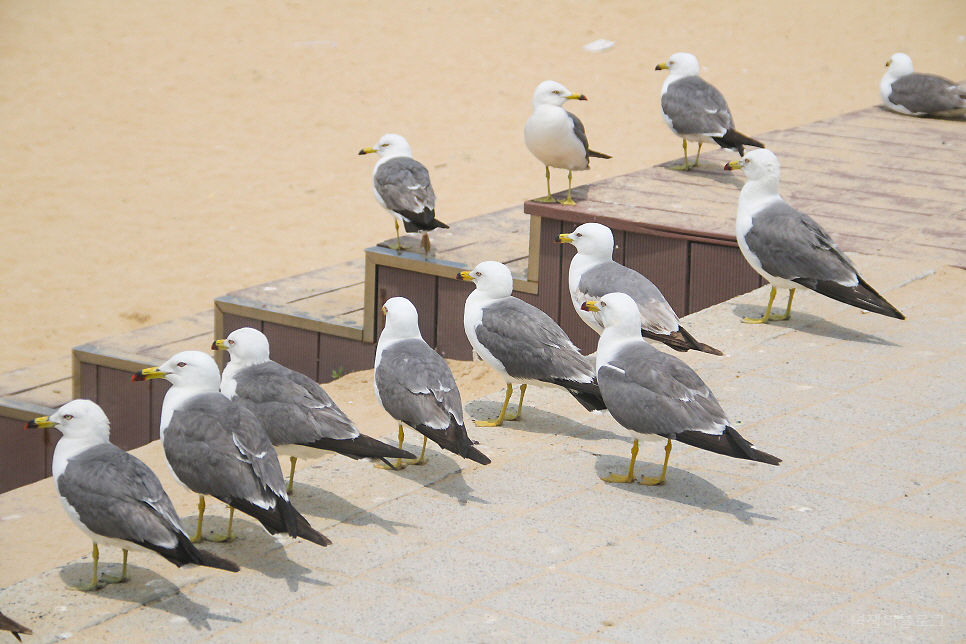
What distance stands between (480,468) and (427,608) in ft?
4.75

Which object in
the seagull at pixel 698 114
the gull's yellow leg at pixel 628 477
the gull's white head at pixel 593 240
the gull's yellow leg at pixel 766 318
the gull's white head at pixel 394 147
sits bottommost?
the gull's yellow leg at pixel 628 477

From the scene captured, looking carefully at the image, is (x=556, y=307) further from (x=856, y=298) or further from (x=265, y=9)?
(x=265, y=9)

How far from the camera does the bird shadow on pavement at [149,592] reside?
15.3 ft

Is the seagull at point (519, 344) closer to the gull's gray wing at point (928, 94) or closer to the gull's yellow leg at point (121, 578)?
the gull's yellow leg at point (121, 578)

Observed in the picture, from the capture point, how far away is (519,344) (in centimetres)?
639

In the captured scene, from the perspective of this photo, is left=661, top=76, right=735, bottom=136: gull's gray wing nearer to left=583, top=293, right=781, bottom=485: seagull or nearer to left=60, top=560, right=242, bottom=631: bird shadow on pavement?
left=583, top=293, right=781, bottom=485: seagull

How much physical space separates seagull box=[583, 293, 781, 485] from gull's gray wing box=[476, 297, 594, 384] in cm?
38

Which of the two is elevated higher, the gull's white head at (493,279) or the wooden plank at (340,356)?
the gull's white head at (493,279)

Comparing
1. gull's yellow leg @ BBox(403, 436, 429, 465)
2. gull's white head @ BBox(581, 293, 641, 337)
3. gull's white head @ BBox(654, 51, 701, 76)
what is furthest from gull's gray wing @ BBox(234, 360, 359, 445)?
→ gull's white head @ BBox(654, 51, 701, 76)

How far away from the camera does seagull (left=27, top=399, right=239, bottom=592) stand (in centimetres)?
463

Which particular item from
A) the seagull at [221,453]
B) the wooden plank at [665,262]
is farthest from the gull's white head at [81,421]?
the wooden plank at [665,262]

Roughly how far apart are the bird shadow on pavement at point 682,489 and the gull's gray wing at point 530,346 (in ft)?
1.61

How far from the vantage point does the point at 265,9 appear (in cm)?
2331

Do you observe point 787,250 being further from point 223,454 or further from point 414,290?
point 223,454
